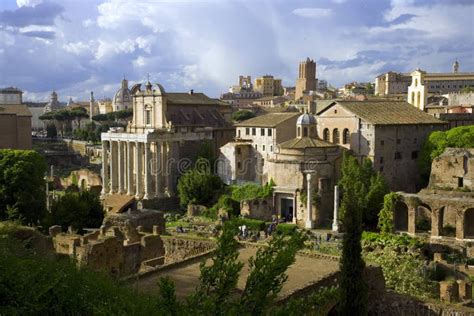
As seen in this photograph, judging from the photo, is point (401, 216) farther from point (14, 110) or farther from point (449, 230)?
point (14, 110)

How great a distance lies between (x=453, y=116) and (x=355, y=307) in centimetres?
4188

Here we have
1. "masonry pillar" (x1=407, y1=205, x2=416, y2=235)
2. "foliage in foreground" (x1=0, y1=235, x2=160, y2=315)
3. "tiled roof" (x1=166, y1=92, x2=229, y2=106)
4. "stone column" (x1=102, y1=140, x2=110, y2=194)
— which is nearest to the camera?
"foliage in foreground" (x1=0, y1=235, x2=160, y2=315)

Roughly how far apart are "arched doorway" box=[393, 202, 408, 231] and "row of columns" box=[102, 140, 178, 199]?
2130cm

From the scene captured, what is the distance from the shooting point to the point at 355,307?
1598cm

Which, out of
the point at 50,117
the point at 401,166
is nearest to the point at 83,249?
the point at 401,166

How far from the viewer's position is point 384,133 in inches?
1767

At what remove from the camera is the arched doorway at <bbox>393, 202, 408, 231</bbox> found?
129 ft

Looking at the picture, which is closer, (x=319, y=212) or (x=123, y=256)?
(x=123, y=256)

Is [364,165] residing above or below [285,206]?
above

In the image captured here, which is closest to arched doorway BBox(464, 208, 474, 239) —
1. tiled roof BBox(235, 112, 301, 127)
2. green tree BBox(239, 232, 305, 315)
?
tiled roof BBox(235, 112, 301, 127)

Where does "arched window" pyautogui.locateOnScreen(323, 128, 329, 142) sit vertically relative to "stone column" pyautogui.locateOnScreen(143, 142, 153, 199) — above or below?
above

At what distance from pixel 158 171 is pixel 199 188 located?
Answer: 6.36 m

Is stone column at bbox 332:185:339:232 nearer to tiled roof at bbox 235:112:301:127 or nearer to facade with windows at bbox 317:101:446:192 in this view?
facade with windows at bbox 317:101:446:192

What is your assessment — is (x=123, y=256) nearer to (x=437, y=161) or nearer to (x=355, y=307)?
(x=355, y=307)
